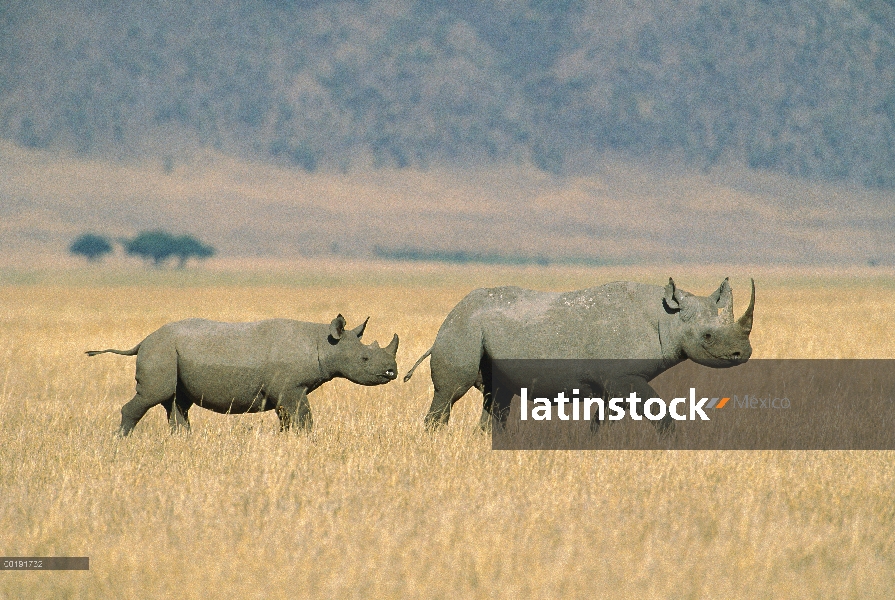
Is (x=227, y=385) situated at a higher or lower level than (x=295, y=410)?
higher

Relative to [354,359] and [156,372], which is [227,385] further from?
[354,359]

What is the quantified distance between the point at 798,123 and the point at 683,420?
193756 mm

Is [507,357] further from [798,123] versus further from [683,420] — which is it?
[798,123]

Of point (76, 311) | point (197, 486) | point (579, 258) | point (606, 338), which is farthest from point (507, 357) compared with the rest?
point (579, 258)

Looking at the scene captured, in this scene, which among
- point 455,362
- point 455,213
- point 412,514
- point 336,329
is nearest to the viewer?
point 412,514

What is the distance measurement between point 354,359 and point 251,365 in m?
0.89

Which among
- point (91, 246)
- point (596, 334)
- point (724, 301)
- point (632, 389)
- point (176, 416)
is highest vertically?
point (91, 246)

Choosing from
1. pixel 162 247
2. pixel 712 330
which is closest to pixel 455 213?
pixel 162 247

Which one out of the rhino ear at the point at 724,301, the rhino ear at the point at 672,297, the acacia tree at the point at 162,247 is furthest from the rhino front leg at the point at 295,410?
the acacia tree at the point at 162,247

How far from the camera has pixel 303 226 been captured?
511 ft

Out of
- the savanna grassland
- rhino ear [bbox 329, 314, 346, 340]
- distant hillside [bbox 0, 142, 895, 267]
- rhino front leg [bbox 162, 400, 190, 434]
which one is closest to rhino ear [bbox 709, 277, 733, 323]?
the savanna grassland

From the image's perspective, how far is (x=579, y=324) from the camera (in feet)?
33.6

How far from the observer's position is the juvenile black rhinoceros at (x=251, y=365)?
10227 mm

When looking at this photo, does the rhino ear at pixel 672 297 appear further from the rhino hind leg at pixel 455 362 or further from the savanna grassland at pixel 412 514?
the rhino hind leg at pixel 455 362
